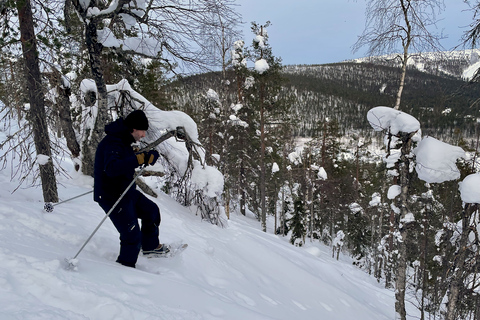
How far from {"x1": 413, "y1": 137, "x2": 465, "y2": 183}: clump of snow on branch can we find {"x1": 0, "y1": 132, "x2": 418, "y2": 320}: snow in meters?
3.92

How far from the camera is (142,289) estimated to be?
2740 mm

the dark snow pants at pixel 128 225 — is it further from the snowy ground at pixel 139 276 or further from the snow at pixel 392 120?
the snow at pixel 392 120

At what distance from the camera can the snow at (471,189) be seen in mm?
6336

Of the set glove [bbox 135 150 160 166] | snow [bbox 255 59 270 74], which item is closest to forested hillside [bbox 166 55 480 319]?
snow [bbox 255 59 270 74]

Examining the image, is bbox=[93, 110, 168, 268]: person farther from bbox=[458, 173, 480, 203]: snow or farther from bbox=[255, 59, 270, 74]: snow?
bbox=[255, 59, 270, 74]: snow

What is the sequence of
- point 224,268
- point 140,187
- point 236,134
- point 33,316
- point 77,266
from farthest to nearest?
1. point 236,134
2. point 140,187
3. point 224,268
4. point 77,266
5. point 33,316

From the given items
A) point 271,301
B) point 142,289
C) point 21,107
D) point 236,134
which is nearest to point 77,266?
point 142,289

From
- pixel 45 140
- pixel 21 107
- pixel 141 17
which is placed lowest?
pixel 45 140

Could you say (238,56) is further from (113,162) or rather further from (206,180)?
(113,162)

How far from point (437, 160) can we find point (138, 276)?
7.47 meters

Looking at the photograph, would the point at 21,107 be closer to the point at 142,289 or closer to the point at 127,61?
the point at 127,61

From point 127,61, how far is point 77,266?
502 centimetres

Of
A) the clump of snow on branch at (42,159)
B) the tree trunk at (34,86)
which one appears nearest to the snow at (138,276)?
the clump of snow on branch at (42,159)

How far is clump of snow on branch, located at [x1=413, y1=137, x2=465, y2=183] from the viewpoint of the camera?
6852 mm
